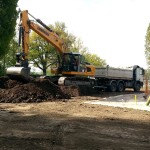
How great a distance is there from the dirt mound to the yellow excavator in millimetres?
709

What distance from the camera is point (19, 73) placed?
71.7 ft

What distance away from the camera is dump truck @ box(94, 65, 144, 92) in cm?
3247

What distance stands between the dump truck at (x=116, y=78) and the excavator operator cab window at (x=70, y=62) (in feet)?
11.4

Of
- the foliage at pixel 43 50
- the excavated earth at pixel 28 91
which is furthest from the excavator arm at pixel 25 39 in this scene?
the foliage at pixel 43 50

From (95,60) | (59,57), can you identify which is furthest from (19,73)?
(95,60)

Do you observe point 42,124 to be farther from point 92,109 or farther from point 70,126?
point 92,109

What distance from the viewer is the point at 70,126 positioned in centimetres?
1180

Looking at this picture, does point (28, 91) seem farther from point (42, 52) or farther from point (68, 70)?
point (42, 52)

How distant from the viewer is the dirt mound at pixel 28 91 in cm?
2038

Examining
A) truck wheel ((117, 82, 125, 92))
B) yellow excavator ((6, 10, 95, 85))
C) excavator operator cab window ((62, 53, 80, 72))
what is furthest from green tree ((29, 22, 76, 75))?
excavator operator cab window ((62, 53, 80, 72))

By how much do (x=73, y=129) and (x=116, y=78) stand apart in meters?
22.8

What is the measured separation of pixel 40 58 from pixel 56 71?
2542cm

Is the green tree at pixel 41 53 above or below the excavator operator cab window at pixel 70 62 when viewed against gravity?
above

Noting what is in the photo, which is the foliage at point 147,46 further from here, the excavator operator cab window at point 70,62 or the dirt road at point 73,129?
the dirt road at point 73,129
